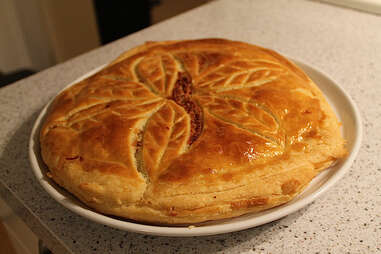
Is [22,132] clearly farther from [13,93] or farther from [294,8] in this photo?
[294,8]

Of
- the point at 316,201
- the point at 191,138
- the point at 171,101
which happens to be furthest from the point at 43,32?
the point at 316,201

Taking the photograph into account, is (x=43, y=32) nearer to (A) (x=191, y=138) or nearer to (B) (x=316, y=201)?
(A) (x=191, y=138)

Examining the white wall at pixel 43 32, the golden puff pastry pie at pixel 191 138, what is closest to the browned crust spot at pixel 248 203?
the golden puff pastry pie at pixel 191 138

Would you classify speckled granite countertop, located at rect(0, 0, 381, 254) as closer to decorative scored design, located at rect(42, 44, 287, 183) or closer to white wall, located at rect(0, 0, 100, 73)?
decorative scored design, located at rect(42, 44, 287, 183)

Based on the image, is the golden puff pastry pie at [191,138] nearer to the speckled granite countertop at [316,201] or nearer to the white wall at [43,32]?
the speckled granite countertop at [316,201]

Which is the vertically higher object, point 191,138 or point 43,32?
point 191,138

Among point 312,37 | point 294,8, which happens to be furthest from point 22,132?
point 294,8
